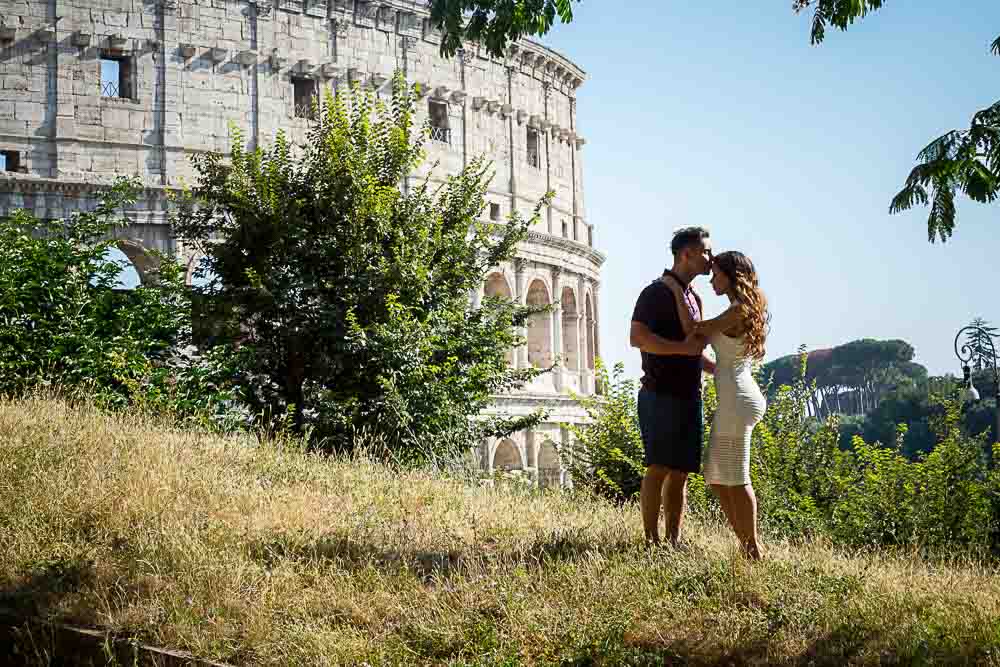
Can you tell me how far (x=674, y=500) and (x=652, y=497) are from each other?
11cm

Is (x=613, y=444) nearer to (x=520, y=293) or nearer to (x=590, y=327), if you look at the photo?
(x=520, y=293)

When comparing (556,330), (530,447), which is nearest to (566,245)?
(556,330)

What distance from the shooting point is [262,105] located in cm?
2538

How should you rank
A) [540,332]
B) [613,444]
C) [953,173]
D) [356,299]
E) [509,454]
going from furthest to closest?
[540,332] → [509,454] → [356,299] → [613,444] → [953,173]

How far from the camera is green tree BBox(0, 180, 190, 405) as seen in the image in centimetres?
1007

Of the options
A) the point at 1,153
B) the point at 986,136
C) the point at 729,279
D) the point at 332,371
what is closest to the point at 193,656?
the point at 729,279

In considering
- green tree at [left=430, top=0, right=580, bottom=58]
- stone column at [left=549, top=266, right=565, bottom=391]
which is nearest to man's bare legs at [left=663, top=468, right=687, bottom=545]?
green tree at [left=430, top=0, right=580, bottom=58]

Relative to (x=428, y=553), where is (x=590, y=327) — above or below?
above

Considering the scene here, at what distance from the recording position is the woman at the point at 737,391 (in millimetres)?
4711

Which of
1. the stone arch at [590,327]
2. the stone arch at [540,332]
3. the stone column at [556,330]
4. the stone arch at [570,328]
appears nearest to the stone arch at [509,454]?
the stone column at [556,330]

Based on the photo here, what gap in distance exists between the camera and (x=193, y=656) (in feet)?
14.6

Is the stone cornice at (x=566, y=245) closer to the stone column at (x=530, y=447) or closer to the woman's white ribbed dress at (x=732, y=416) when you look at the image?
the stone column at (x=530, y=447)

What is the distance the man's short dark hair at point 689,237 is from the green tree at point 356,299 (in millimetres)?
5539

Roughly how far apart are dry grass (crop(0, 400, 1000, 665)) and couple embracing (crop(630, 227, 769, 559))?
0.31 m
